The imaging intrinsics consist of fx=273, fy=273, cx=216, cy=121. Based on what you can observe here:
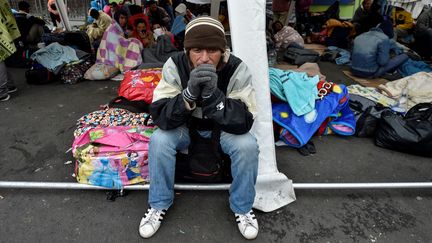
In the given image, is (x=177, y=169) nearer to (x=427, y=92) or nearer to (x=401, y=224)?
(x=401, y=224)

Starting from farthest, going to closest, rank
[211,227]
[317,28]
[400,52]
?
[317,28] < [400,52] < [211,227]

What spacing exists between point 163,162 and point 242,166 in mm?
561

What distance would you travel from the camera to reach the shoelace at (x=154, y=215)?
6.60 ft

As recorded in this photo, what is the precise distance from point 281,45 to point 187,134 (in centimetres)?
569

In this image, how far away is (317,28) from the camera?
30.9 ft

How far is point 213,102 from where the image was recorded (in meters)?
1.81

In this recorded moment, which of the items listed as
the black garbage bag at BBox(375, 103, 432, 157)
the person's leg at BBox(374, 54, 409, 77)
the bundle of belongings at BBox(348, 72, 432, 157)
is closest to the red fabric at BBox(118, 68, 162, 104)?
the bundle of belongings at BBox(348, 72, 432, 157)

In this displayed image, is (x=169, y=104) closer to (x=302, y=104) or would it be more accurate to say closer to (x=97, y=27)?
(x=302, y=104)

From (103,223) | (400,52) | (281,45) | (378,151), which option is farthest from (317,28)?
(103,223)

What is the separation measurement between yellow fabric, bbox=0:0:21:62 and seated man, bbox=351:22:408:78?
6026 millimetres

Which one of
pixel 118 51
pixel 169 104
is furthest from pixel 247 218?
pixel 118 51

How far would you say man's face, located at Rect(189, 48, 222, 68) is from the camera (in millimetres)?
1857

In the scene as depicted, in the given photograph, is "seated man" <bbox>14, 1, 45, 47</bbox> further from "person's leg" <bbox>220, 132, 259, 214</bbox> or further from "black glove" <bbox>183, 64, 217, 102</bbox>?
"person's leg" <bbox>220, 132, 259, 214</bbox>

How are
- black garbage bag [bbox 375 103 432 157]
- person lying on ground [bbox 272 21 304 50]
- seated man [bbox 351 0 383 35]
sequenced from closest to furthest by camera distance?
1. black garbage bag [bbox 375 103 432 157]
2. person lying on ground [bbox 272 21 304 50]
3. seated man [bbox 351 0 383 35]
